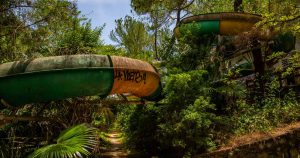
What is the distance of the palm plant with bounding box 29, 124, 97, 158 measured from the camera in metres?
4.94

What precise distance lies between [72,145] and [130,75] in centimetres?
249

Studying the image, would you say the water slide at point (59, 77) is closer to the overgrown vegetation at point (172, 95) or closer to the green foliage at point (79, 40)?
the overgrown vegetation at point (172, 95)

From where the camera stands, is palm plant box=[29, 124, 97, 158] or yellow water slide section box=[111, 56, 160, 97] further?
yellow water slide section box=[111, 56, 160, 97]

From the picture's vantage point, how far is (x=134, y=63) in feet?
24.1

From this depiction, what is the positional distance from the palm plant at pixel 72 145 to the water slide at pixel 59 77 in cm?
120

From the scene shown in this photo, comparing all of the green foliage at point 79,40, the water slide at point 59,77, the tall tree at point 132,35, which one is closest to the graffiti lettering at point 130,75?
the water slide at point 59,77

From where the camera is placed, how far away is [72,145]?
16.9ft

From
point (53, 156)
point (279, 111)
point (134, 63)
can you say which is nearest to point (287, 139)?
point (279, 111)

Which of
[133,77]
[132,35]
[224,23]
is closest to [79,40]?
[133,77]

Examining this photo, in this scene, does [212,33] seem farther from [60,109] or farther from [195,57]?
[60,109]

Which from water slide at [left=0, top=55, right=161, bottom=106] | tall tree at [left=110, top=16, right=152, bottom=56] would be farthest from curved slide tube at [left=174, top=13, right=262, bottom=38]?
tall tree at [left=110, top=16, right=152, bottom=56]

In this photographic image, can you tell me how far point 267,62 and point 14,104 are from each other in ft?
27.3

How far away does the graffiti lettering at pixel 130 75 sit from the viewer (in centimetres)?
706

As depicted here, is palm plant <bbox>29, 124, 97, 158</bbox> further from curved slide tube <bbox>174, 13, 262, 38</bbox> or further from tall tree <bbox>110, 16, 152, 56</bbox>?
tall tree <bbox>110, 16, 152, 56</bbox>
